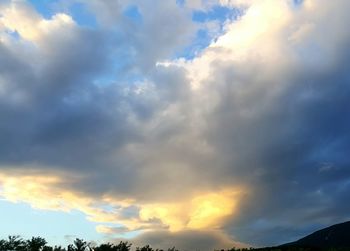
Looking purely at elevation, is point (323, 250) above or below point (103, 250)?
below

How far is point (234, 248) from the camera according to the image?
2293 inches

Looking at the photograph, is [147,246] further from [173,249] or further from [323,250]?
[323,250]

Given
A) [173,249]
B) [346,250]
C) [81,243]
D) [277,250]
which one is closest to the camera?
[346,250]

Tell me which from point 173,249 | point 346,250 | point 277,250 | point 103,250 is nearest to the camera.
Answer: point 346,250

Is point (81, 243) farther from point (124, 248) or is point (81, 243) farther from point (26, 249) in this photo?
point (26, 249)

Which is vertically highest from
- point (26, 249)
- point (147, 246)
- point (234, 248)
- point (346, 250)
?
point (26, 249)

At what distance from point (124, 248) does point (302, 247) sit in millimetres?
33619

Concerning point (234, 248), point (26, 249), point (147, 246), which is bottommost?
point (234, 248)

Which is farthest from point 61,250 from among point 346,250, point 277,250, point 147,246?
point 346,250

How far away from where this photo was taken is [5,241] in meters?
97.1

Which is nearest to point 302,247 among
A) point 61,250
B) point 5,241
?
point 61,250

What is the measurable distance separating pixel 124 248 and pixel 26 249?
27.1 meters

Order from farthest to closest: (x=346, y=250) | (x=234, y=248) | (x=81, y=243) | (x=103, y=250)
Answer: (x=81, y=243) → (x=103, y=250) → (x=234, y=248) → (x=346, y=250)

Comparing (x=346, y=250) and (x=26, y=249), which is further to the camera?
(x=26, y=249)
